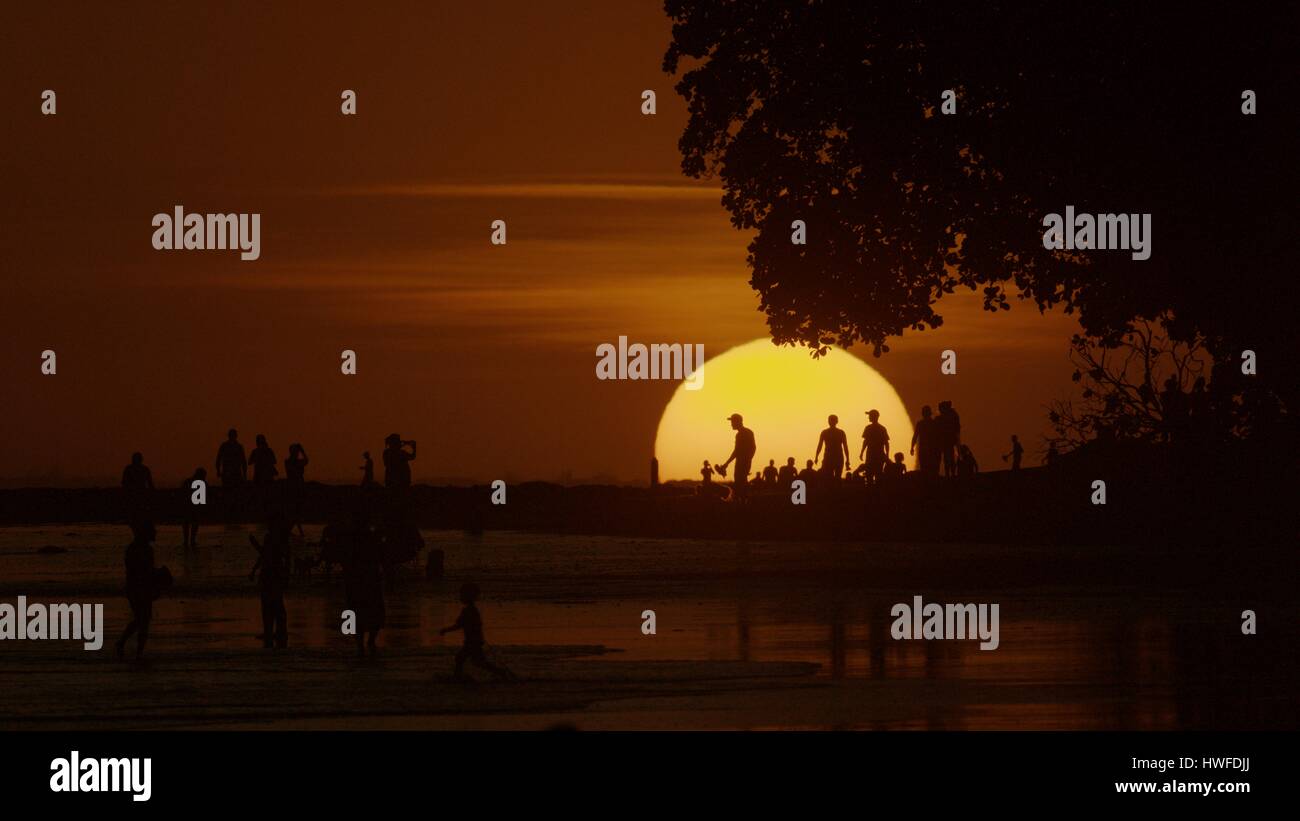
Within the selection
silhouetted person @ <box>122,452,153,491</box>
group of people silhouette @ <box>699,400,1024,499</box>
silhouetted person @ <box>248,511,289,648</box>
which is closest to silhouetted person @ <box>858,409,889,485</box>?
group of people silhouette @ <box>699,400,1024,499</box>

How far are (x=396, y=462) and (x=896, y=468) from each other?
16344mm

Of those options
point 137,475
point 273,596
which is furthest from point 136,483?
point 273,596

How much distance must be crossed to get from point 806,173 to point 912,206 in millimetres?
1849

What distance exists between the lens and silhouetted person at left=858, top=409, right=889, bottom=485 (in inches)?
1811

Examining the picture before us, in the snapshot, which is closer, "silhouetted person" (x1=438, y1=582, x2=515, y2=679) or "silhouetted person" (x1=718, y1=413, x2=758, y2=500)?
"silhouetted person" (x1=438, y1=582, x2=515, y2=679)

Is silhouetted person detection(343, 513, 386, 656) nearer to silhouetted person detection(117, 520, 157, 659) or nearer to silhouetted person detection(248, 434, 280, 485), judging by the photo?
silhouetted person detection(117, 520, 157, 659)

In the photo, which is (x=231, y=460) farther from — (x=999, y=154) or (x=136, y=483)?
(x=999, y=154)

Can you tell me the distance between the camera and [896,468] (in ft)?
161

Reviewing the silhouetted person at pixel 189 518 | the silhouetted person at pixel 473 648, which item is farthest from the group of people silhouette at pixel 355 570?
the silhouetted person at pixel 189 518

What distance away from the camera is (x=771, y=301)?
3681 cm

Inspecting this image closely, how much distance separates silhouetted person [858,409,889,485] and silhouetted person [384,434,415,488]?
42.9ft
